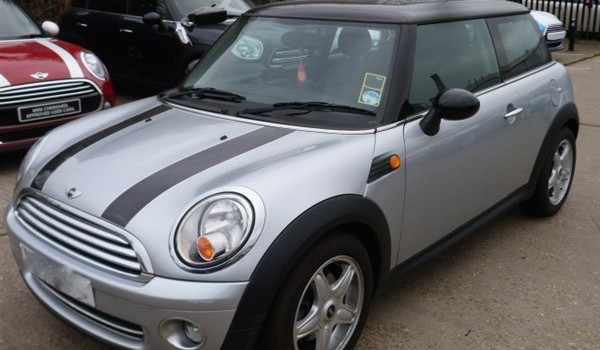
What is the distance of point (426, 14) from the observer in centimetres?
329

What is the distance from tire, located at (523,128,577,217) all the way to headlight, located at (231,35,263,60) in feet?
6.61

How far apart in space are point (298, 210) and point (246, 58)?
4.65ft

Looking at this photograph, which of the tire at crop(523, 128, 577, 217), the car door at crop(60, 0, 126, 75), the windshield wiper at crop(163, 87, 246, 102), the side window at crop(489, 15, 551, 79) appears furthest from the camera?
the car door at crop(60, 0, 126, 75)

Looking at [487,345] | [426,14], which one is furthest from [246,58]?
[487,345]

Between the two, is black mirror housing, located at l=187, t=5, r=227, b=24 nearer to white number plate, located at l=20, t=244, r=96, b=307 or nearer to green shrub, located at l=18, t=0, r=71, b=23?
white number plate, located at l=20, t=244, r=96, b=307

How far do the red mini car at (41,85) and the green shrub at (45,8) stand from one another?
499 cm

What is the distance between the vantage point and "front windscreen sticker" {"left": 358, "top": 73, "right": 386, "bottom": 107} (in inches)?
118

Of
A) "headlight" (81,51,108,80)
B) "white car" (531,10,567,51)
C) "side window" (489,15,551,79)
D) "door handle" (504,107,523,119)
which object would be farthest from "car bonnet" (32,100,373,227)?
"white car" (531,10,567,51)

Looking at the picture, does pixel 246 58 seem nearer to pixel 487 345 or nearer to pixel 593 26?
pixel 487 345

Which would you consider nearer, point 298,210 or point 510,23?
point 298,210

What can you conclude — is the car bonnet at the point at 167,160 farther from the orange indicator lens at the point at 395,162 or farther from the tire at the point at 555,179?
the tire at the point at 555,179

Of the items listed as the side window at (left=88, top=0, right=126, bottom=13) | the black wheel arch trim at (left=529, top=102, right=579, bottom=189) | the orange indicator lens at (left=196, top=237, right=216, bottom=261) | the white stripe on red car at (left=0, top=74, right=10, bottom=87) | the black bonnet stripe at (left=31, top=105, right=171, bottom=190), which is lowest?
the black wheel arch trim at (left=529, top=102, right=579, bottom=189)

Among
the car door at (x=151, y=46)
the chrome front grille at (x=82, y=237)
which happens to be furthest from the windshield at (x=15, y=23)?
the chrome front grille at (x=82, y=237)

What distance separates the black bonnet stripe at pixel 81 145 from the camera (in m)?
2.80
